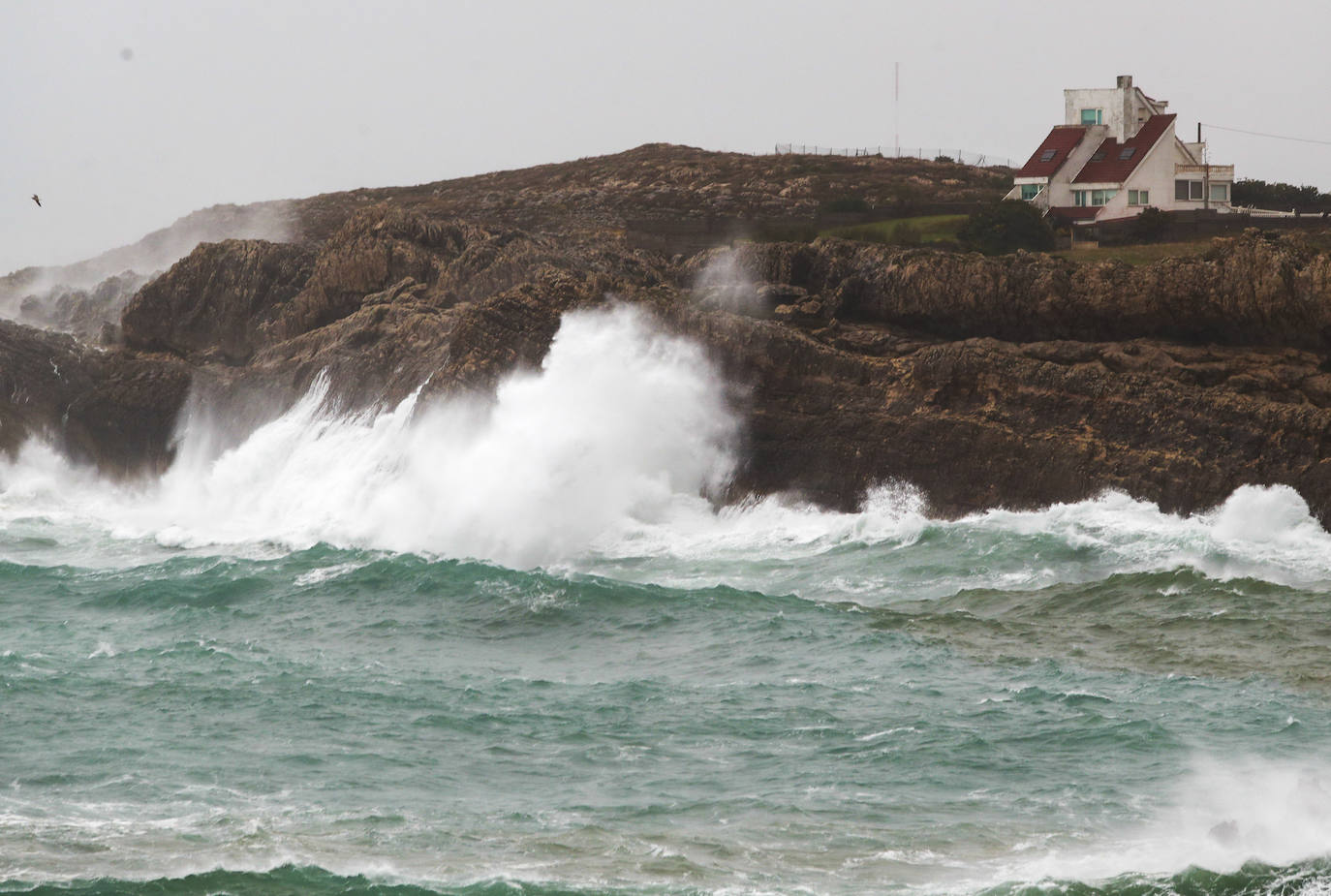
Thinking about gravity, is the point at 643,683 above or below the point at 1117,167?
below

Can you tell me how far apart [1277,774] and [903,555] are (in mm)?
11700

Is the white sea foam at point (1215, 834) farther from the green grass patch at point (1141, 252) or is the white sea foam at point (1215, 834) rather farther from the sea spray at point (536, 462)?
the green grass patch at point (1141, 252)

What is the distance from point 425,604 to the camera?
25.3 m

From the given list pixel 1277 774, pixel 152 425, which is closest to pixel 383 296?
pixel 152 425

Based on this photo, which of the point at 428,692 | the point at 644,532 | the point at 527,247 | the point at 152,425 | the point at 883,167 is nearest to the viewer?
the point at 428,692

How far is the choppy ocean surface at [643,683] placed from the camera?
1409cm

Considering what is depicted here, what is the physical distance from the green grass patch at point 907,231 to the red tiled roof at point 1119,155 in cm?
462

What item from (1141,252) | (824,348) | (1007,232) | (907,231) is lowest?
(824,348)

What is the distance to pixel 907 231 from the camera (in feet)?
147

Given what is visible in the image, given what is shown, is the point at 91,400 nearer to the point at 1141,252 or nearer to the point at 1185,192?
the point at 1141,252

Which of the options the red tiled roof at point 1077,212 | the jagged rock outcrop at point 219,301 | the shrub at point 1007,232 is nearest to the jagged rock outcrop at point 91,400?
the jagged rock outcrop at point 219,301

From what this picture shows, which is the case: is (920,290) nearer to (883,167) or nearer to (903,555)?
(903,555)

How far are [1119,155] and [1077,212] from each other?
2.72 m

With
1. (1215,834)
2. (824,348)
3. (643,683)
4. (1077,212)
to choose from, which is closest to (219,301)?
(824,348)
